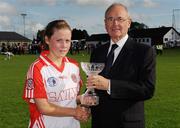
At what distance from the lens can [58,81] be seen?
418 cm

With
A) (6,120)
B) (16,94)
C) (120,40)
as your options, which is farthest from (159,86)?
(120,40)

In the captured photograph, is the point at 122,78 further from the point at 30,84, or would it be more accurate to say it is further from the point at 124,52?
the point at 30,84

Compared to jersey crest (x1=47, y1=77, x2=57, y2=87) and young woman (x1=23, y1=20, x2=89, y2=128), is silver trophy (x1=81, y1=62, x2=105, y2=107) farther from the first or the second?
jersey crest (x1=47, y1=77, x2=57, y2=87)

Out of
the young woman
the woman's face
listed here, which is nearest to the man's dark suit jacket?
the young woman

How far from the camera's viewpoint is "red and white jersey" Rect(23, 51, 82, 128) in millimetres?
4098

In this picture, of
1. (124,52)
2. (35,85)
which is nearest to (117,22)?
(124,52)

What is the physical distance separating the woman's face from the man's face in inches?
18.7

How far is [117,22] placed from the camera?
13.9ft

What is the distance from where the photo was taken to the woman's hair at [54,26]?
13.7 ft

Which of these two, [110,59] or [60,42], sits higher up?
[60,42]

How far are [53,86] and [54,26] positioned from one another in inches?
25.1

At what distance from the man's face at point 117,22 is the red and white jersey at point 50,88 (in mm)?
619

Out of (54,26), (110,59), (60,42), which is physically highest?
(54,26)

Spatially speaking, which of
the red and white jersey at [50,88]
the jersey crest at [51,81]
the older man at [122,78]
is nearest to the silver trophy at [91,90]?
the older man at [122,78]
